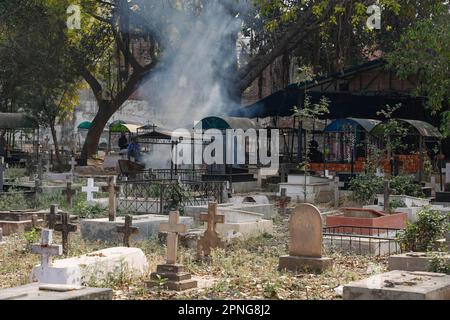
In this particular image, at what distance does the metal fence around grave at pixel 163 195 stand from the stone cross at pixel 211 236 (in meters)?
4.63

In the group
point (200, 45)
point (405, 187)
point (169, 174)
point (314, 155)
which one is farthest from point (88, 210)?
point (314, 155)

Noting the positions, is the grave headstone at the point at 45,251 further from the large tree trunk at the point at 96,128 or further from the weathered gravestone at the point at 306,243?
the large tree trunk at the point at 96,128

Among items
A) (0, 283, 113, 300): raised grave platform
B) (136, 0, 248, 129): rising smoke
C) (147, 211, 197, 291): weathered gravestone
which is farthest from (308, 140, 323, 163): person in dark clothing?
(0, 283, 113, 300): raised grave platform

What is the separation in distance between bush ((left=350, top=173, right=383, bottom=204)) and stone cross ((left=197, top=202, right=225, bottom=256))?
350 inches

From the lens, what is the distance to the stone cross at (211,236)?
40.3ft

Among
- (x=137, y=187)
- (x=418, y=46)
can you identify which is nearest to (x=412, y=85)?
(x=418, y=46)

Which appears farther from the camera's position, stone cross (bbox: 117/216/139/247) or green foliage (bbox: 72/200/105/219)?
green foliage (bbox: 72/200/105/219)

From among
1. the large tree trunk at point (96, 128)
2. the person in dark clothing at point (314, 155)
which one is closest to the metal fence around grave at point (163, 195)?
the person in dark clothing at point (314, 155)

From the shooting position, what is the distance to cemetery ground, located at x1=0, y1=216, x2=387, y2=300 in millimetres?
9117

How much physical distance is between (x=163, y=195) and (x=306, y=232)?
7.04 metres

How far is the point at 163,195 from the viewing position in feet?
57.0

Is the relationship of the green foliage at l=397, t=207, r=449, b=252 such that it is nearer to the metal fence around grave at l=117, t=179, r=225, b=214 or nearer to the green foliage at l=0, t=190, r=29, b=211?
the metal fence around grave at l=117, t=179, r=225, b=214
